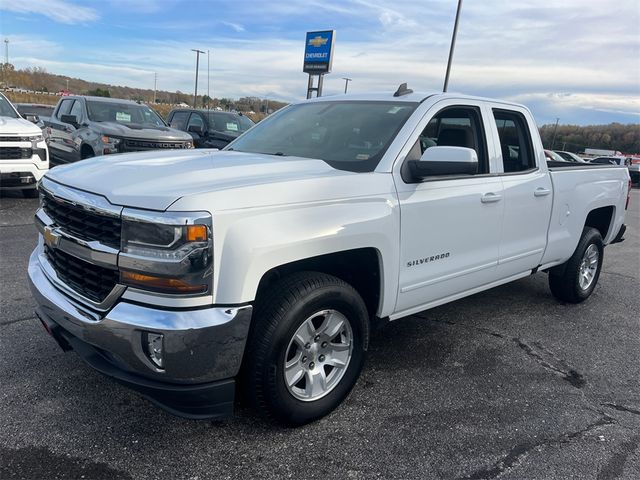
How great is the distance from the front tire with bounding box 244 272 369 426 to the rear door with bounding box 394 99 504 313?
493 millimetres

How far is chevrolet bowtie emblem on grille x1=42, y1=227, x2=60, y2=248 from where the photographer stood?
2781mm

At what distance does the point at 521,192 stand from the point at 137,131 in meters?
7.56

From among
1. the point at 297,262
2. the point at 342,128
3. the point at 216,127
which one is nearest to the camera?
the point at 297,262

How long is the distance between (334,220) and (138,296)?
1060mm

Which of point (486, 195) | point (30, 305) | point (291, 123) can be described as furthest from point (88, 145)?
point (486, 195)

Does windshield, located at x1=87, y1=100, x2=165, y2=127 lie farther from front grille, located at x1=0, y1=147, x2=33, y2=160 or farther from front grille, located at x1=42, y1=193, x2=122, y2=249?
front grille, located at x1=42, y1=193, x2=122, y2=249

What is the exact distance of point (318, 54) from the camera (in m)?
17.8

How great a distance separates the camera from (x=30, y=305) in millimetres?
4336

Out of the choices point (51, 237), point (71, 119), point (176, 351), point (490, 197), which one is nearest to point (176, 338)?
point (176, 351)

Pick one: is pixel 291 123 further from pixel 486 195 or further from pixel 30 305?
pixel 30 305

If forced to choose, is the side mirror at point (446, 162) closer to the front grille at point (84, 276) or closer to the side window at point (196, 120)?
the front grille at point (84, 276)

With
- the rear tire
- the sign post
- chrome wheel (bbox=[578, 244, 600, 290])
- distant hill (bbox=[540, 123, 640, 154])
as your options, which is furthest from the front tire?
distant hill (bbox=[540, 123, 640, 154])

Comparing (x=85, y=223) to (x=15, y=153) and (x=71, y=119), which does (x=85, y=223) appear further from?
(x=71, y=119)

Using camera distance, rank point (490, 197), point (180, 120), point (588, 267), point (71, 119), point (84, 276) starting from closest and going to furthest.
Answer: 1. point (84, 276)
2. point (490, 197)
3. point (588, 267)
4. point (71, 119)
5. point (180, 120)
